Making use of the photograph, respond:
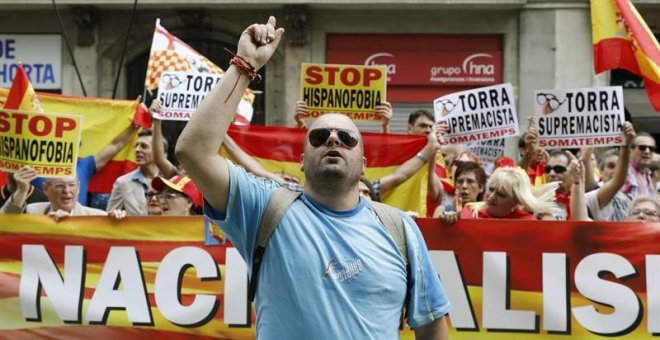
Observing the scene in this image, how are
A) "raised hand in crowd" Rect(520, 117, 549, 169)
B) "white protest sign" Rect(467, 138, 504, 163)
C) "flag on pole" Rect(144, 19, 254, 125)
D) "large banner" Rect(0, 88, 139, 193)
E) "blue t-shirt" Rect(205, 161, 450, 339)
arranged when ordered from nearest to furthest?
"blue t-shirt" Rect(205, 161, 450, 339)
"raised hand in crowd" Rect(520, 117, 549, 169)
"large banner" Rect(0, 88, 139, 193)
"flag on pole" Rect(144, 19, 254, 125)
"white protest sign" Rect(467, 138, 504, 163)

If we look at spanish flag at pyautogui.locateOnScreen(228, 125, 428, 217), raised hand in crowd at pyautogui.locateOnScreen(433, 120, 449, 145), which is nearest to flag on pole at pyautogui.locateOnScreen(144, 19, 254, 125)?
spanish flag at pyautogui.locateOnScreen(228, 125, 428, 217)

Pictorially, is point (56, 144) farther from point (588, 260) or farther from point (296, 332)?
point (296, 332)

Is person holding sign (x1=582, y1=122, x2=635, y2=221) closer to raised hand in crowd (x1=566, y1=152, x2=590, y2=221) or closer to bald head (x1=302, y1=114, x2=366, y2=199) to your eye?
raised hand in crowd (x1=566, y1=152, x2=590, y2=221)

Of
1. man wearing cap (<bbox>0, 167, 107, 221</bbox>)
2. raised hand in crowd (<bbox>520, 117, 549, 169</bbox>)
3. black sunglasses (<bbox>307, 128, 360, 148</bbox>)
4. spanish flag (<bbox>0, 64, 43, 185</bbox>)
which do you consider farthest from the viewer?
raised hand in crowd (<bbox>520, 117, 549, 169</bbox>)

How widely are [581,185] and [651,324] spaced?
1024 millimetres

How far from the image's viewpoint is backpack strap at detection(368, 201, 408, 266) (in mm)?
4074

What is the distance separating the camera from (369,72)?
8.50 m

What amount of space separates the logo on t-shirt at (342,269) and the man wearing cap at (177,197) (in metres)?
3.80

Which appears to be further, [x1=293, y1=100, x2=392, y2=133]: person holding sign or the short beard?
[x1=293, y1=100, x2=392, y2=133]: person holding sign

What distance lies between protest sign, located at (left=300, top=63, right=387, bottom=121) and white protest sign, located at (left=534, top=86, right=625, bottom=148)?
43.0 inches

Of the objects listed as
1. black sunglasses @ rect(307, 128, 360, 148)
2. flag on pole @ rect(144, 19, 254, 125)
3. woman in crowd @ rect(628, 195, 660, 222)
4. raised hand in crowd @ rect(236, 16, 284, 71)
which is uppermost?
flag on pole @ rect(144, 19, 254, 125)

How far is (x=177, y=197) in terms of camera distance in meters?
7.67

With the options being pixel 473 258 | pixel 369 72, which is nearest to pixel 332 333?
pixel 473 258

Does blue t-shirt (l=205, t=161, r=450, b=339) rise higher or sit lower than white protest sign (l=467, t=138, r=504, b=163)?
lower
